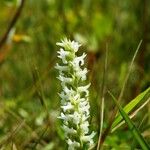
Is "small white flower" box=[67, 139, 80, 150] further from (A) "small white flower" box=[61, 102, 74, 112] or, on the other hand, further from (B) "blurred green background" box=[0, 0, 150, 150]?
(B) "blurred green background" box=[0, 0, 150, 150]

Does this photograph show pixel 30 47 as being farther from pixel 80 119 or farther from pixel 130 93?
pixel 80 119

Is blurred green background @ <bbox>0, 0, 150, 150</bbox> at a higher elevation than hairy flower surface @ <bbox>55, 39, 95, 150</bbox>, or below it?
higher

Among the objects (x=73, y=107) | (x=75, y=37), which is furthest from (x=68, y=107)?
(x=75, y=37)

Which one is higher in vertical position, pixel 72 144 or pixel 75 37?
pixel 75 37

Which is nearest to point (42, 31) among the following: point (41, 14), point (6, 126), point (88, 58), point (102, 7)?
point (41, 14)

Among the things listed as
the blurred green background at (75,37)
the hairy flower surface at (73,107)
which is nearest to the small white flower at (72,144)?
the hairy flower surface at (73,107)

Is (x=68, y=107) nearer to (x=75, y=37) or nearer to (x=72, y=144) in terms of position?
(x=72, y=144)

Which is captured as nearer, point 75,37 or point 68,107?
point 68,107

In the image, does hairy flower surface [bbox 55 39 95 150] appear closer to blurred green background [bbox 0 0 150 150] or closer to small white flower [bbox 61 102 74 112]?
small white flower [bbox 61 102 74 112]

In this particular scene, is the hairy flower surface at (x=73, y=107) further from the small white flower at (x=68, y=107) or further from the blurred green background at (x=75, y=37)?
the blurred green background at (x=75, y=37)

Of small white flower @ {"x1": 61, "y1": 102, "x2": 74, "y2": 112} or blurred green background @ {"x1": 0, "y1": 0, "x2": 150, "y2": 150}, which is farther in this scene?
blurred green background @ {"x1": 0, "y1": 0, "x2": 150, "y2": 150}

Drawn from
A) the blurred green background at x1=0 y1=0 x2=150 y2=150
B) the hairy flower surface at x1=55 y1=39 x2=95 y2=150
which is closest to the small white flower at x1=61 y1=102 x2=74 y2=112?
the hairy flower surface at x1=55 y1=39 x2=95 y2=150

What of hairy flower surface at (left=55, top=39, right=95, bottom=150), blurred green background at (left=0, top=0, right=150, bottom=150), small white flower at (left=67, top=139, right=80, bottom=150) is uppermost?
blurred green background at (left=0, top=0, right=150, bottom=150)
